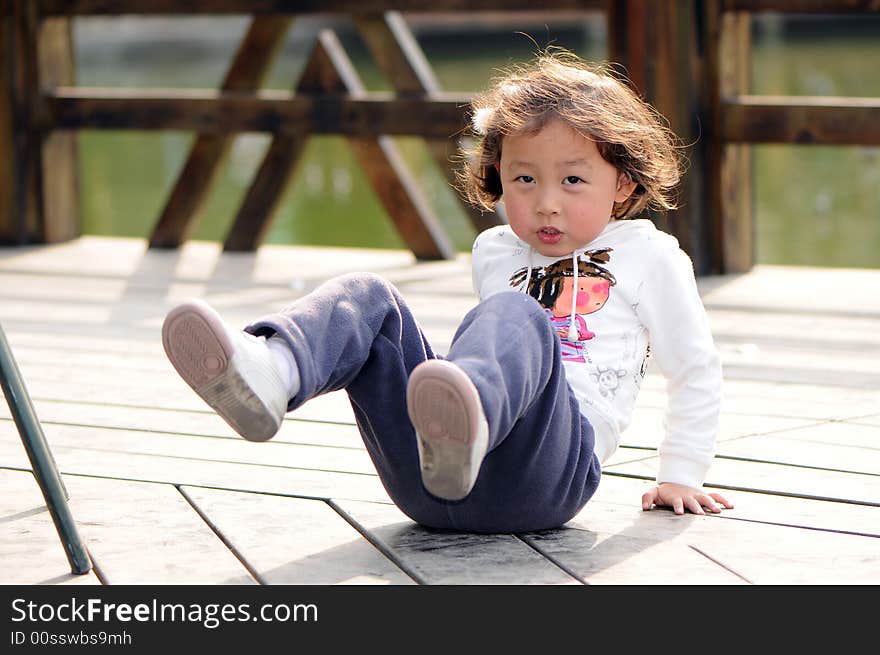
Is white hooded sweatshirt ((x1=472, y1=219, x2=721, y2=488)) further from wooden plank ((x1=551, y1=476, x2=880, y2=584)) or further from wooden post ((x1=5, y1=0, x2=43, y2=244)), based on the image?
wooden post ((x1=5, y1=0, x2=43, y2=244))

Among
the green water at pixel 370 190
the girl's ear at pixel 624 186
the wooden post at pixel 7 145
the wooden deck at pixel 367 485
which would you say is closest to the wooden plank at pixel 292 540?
the wooden deck at pixel 367 485

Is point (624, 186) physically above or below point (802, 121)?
below

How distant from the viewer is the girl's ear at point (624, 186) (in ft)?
6.70

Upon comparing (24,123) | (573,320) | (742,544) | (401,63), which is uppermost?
(401,63)

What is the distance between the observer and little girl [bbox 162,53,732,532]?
1604mm

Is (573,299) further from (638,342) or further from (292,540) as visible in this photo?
(292,540)

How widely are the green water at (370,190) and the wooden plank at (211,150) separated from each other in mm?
272

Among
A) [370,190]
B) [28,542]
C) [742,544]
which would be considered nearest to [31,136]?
[28,542]

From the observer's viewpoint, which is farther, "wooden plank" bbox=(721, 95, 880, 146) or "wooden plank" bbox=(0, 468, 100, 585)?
"wooden plank" bbox=(721, 95, 880, 146)

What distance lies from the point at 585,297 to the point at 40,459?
2.35 ft

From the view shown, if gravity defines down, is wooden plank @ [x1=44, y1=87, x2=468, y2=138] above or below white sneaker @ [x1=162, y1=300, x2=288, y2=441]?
above

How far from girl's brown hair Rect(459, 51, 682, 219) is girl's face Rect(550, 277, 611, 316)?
0.52ft

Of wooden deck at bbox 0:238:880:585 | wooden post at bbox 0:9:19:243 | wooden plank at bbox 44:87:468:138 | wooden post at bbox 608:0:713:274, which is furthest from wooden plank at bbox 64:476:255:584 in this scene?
wooden post at bbox 0:9:19:243

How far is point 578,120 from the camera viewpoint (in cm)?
192
